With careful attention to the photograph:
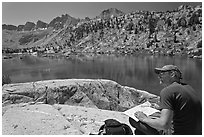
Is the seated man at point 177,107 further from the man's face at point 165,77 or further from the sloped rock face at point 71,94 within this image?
the sloped rock face at point 71,94

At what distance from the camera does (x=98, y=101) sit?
1037 cm

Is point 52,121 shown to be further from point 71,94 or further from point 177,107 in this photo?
point 71,94

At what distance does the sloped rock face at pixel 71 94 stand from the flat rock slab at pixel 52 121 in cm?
190

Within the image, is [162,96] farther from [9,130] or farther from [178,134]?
[9,130]

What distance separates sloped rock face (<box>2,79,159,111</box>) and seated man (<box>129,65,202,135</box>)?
20.9ft

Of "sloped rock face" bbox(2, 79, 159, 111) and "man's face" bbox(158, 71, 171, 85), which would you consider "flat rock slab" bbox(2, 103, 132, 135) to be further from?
"man's face" bbox(158, 71, 171, 85)

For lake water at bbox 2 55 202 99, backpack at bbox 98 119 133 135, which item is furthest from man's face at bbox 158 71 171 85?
lake water at bbox 2 55 202 99

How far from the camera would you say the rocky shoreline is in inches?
224

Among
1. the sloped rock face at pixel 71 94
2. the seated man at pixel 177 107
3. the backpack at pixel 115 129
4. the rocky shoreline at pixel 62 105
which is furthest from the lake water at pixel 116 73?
the seated man at pixel 177 107

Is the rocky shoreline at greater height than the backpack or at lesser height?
lesser

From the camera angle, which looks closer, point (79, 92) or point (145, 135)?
point (145, 135)

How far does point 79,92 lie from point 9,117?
404cm

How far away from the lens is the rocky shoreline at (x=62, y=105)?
18.6 ft

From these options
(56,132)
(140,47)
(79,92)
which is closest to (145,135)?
(56,132)
